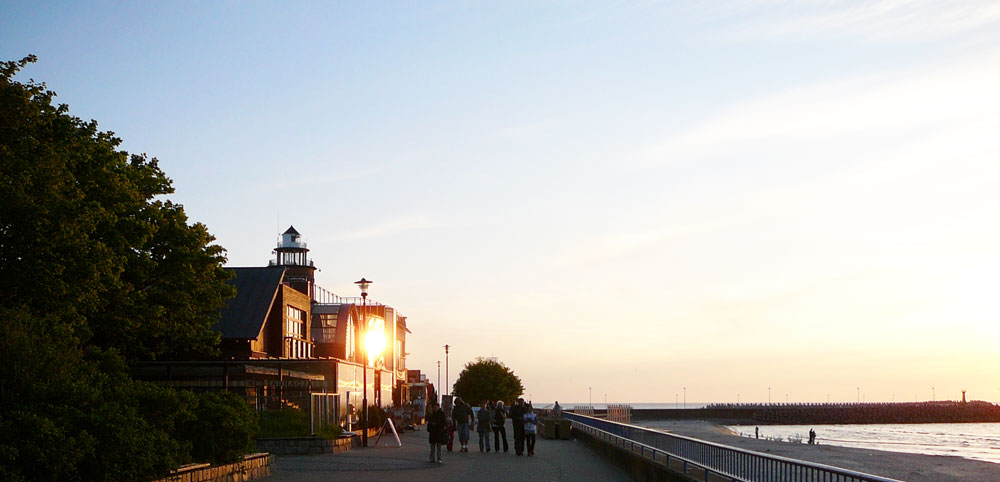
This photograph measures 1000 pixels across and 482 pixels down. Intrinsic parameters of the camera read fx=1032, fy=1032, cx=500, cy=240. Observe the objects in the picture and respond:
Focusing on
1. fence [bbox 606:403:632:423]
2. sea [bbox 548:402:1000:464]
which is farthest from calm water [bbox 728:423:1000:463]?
fence [bbox 606:403:632:423]

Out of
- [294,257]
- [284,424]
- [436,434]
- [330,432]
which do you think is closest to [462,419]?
[330,432]

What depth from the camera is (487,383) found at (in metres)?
120

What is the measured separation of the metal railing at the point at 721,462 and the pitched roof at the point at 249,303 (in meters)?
26.9

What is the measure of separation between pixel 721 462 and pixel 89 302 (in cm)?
1661

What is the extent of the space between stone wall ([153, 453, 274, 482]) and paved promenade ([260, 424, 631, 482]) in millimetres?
340

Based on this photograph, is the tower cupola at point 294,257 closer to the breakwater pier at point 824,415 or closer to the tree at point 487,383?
the tree at point 487,383

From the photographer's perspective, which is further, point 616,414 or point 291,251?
point 291,251

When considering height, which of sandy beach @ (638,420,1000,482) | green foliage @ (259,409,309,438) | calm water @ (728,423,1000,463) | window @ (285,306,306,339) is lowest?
calm water @ (728,423,1000,463)

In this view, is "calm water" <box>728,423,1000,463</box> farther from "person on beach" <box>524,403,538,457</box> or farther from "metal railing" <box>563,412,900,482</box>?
"metal railing" <box>563,412,900,482</box>

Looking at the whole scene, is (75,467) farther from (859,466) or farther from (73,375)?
(859,466)

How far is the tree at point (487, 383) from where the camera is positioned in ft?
390

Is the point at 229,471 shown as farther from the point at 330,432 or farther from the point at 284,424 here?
the point at 330,432

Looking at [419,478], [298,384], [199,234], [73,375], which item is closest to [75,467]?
[73,375]

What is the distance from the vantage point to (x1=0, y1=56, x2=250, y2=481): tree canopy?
14211 millimetres
